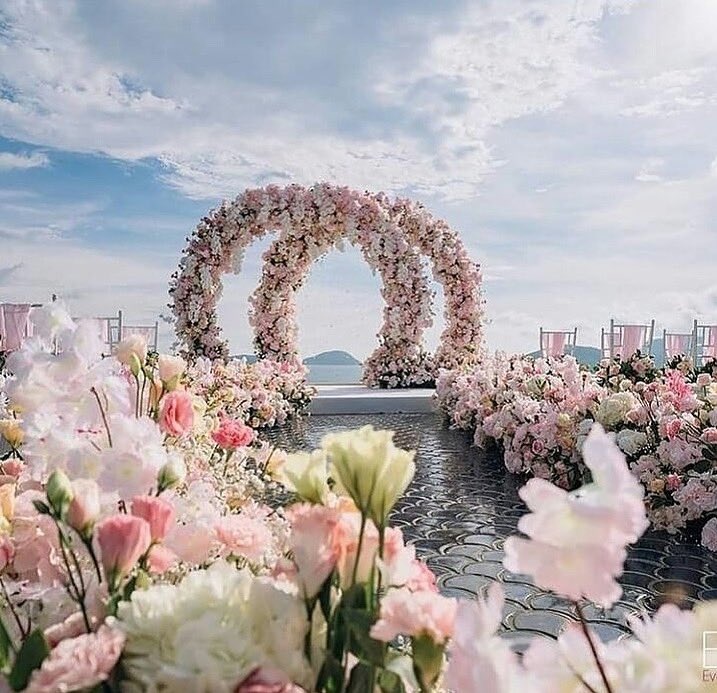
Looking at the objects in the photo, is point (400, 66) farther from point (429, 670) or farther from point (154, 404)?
point (429, 670)

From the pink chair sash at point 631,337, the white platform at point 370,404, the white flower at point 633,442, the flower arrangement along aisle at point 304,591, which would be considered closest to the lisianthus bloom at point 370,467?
the flower arrangement along aisle at point 304,591

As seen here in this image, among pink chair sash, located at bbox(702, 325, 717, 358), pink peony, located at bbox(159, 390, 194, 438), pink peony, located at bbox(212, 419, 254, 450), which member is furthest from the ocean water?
pink peony, located at bbox(159, 390, 194, 438)

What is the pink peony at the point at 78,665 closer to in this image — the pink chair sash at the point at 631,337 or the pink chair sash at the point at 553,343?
the pink chair sash at the point at 631,337

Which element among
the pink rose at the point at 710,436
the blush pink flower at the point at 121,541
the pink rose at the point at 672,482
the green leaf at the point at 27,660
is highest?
the blush pink flower at the point at 121,541

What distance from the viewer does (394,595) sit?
58cm

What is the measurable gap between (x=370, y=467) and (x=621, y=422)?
352 cm

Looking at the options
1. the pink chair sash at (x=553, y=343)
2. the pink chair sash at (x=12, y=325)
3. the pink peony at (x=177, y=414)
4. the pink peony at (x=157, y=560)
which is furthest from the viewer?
the pink chair sash at (x=553, y=343)

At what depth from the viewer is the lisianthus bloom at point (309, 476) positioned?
694mm

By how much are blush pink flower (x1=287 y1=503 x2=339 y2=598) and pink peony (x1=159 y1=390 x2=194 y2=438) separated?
1.96ft

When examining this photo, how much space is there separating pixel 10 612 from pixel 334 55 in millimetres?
7598

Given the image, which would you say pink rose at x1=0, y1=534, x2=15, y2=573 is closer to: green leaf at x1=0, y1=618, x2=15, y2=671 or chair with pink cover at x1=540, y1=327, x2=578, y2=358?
green leaf at x1=0, y1=618, x2=15, y2=671

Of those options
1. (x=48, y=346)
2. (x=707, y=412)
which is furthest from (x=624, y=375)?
(x=48, y=346)

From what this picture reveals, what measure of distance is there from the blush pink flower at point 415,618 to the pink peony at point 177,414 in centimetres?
69

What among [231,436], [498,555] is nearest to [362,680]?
[231,436]
